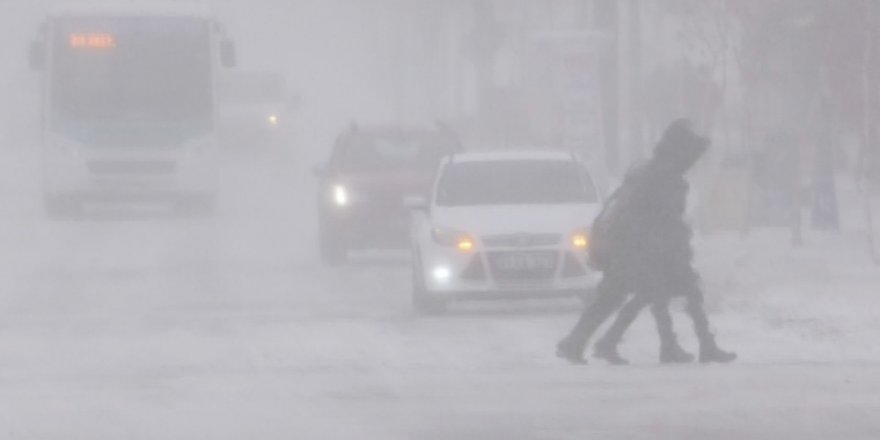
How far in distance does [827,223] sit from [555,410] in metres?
17.8

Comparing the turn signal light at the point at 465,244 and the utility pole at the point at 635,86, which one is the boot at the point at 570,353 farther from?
the utility pole at the point at 635,86

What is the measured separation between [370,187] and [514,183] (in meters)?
5.79

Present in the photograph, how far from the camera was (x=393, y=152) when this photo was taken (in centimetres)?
3106

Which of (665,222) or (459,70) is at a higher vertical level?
(665,222)

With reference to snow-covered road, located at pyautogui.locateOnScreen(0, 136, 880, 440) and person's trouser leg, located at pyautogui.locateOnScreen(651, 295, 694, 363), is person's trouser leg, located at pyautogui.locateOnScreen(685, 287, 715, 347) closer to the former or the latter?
person's trouser leg, located at pyautogui.locateOnScreen(651, 295, 694, 363)

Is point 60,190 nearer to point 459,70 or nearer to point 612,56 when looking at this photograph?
point 612,56

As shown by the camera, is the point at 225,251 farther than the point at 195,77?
No

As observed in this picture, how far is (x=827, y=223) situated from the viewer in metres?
31.6

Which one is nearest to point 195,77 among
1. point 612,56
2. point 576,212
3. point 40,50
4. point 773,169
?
point 40,50

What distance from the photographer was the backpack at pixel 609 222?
58.4ft

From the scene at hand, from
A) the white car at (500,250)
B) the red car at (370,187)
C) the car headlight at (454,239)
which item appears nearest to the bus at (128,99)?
the red car at (370,187)

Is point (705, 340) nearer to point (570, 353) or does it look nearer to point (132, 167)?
point (570, 353)

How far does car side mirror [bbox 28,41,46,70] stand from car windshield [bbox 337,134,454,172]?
8820mm

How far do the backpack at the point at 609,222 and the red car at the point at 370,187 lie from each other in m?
11.4
